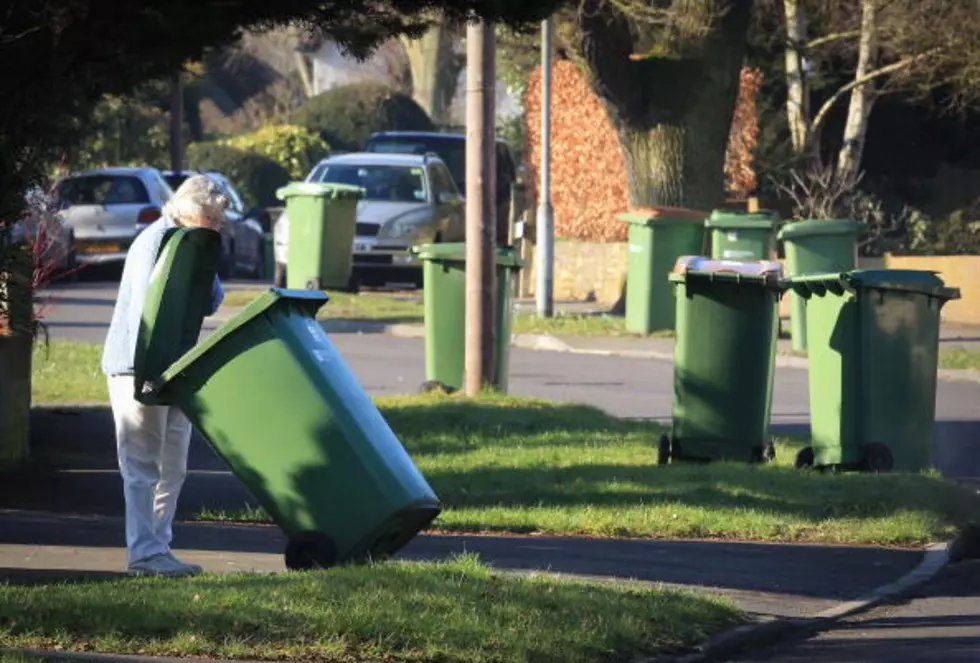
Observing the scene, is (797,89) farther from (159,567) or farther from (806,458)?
(159,567)

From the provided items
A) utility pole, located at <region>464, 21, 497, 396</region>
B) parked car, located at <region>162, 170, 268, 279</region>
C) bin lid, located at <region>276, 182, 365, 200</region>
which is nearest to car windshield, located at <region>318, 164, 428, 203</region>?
bin lid, located at <region>276, 182, 365, 200</region>

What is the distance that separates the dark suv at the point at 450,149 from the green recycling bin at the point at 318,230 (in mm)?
6742

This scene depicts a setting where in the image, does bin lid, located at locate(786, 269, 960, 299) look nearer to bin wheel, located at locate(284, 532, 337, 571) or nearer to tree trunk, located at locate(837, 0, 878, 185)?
bin wheel, located at locate(284, 532, 337, 571)

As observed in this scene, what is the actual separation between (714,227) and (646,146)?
3.77 meters

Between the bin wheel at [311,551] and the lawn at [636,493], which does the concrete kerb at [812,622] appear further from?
the bin wheel at [311,551]

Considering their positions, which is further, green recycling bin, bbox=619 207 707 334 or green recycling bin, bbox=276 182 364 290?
green recycling bin, bbox=276 182 364 290

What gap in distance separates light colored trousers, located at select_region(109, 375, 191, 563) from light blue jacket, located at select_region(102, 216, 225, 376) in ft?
0.24

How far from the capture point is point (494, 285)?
15516mm

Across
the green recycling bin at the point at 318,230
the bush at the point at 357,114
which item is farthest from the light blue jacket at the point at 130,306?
the bush at the point at 357,114

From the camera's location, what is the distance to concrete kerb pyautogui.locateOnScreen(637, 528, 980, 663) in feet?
25.4

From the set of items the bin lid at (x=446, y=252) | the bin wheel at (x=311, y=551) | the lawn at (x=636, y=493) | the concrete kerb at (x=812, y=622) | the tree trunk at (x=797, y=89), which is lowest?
the concrete kerb at (x=812, y=622)

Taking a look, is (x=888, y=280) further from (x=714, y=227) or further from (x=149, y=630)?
(x=714, y=227)

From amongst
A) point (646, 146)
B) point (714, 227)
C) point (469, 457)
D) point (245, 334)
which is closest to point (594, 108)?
point (646, 146)

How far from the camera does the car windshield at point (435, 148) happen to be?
3412 centimetres
